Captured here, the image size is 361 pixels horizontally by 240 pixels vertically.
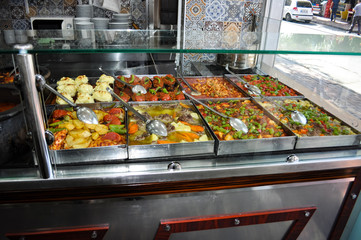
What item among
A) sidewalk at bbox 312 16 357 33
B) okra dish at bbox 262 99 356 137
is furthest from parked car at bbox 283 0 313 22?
okra dish at bbox 262 99 356 137

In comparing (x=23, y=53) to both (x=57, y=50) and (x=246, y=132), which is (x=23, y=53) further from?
(x=246, y=132)

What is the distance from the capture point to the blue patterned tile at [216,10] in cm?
336

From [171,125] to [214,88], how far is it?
685 mm

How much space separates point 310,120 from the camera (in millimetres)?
1642

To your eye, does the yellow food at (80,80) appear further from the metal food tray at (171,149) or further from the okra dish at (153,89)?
the metal food tray at (171,149)

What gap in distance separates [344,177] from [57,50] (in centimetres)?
161

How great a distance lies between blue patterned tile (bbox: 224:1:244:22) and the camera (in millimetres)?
3393

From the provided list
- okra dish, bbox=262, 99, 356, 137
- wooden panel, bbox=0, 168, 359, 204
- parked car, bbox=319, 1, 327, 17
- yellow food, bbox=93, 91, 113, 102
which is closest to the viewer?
wooden panel, bbox=0, 168, 359, 204

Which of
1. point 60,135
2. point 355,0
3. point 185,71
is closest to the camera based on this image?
point 60,135

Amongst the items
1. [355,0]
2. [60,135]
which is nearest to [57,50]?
[60,135]

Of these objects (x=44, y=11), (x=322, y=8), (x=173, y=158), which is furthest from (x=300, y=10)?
(x=173, y=158)

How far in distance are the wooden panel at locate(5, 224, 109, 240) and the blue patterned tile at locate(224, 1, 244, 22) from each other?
3.01 metres

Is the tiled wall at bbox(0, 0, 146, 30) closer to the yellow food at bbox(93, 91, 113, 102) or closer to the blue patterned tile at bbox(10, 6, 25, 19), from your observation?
the blue patterned tile at bbox(10, 6, 25, 19)

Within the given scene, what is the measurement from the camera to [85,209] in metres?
1.28
